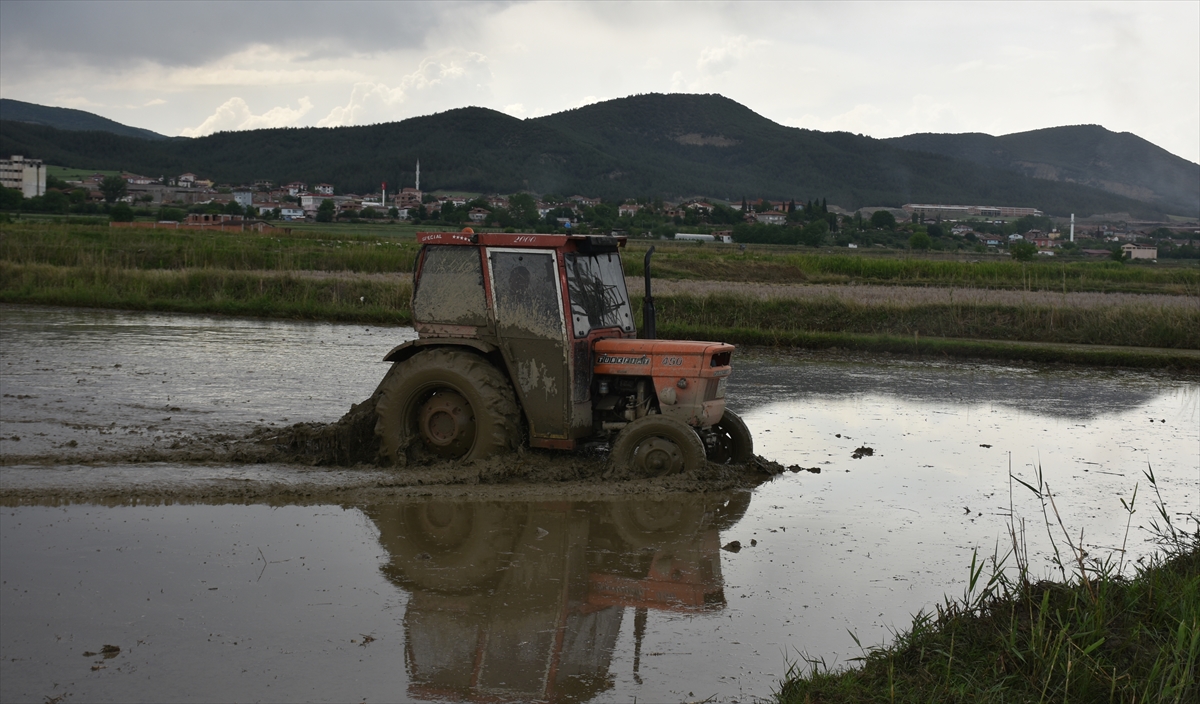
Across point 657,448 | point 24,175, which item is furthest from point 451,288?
point 24,175

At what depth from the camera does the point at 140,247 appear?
118 ft

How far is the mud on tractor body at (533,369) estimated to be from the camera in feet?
28.5

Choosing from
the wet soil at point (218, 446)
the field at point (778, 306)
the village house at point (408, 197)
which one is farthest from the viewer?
the village house at point (408, 197)

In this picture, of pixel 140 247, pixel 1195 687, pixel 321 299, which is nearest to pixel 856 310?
pixel 321 299

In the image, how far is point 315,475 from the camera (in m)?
8.97

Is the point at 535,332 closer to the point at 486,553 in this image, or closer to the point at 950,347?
the point at 486,553

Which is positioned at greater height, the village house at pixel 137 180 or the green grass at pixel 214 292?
the village house at pixel 137 180

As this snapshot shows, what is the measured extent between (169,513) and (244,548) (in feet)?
3.88

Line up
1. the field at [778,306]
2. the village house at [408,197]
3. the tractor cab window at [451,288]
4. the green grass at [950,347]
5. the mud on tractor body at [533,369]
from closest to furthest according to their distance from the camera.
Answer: the mud on tractor body at [533,369] < the tractor cab window at [451,288] < the green grass at [950,347] < the field at [778,306] < the village house at [408,197]

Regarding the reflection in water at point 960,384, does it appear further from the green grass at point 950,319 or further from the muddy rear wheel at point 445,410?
the muddy rear wheel at point 445,410

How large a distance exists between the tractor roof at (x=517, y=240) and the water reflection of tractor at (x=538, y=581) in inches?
87.1

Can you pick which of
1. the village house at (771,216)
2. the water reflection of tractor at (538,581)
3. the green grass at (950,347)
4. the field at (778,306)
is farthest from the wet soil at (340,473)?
the village house at (771,216)

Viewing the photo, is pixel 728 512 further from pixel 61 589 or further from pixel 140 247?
pixel 140 247

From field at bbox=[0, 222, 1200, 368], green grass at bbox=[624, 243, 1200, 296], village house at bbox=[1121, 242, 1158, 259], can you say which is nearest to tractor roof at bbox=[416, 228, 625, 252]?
field at bbox=[0, 222, 1200, 368]
